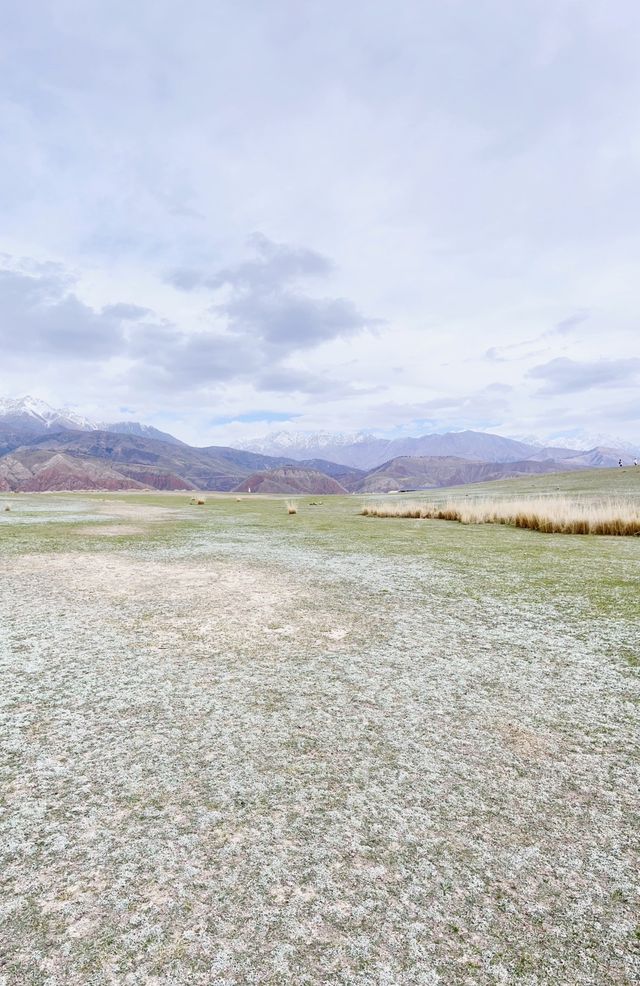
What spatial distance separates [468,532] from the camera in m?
14.5

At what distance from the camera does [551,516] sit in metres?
15.7

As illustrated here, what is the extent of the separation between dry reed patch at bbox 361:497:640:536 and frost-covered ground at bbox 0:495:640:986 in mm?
10394

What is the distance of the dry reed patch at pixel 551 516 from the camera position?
14.7 meters

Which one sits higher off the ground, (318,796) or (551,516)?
(551,516)

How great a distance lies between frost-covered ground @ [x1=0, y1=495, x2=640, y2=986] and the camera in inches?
63.2

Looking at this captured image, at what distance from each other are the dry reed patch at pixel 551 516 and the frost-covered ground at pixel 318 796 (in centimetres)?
1039

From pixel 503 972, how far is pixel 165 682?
2.76 m

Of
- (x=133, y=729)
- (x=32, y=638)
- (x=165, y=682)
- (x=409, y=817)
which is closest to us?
(x=409, y=817)

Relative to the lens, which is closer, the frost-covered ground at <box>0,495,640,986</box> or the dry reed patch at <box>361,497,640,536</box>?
the frost-covered ground at <box>0,495,640,986</box>

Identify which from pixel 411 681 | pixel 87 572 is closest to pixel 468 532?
pixel 87 572

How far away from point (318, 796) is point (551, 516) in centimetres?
1519

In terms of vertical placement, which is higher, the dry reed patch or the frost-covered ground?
the dry reed patch

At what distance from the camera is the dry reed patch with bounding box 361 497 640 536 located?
48.4 ft

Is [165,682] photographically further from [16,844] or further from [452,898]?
[452,898]
